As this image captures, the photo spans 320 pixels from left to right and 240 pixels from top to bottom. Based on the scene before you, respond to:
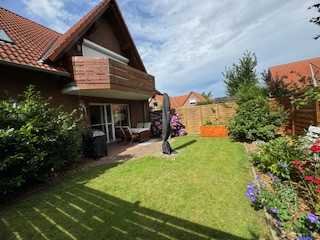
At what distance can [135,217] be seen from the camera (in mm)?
3504

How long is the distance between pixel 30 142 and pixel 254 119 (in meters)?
9.20

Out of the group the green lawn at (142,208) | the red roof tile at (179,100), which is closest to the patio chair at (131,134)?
the green lawn at (142,208)

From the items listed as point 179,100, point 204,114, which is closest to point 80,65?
point 204,114

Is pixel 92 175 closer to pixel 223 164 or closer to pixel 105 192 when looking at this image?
pixel 105 192

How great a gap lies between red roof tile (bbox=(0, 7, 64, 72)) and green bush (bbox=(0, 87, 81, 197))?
2.18 metres

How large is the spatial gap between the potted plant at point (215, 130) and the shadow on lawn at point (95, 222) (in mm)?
9511

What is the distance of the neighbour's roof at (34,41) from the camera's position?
280 inches

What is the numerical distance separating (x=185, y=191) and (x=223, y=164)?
2424 mm

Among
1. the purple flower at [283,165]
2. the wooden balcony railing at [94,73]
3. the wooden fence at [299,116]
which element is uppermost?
the wooden balcony railing at [94,73]

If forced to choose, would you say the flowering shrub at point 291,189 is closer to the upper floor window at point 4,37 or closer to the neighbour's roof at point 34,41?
the neighbour's roof at point 34,41

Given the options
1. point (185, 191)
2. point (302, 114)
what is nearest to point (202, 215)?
point (185, 191)

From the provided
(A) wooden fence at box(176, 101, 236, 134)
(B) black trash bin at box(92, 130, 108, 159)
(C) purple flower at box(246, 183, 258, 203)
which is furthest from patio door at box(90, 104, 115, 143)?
(C) purple flower at box(246, 183, 258, 203)

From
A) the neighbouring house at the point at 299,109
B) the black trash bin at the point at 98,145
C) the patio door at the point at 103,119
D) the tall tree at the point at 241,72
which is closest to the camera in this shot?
the neighbouring house at the point at 299,109

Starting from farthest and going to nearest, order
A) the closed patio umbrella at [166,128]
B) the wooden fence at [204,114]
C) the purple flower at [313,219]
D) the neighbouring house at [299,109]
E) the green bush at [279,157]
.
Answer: the wooden fence at [204,114]
the closed patio umbrella at [166,128]
the neighbouring house at [299,109]
the green bush at [279,157]
the purple flower at [313,219]
